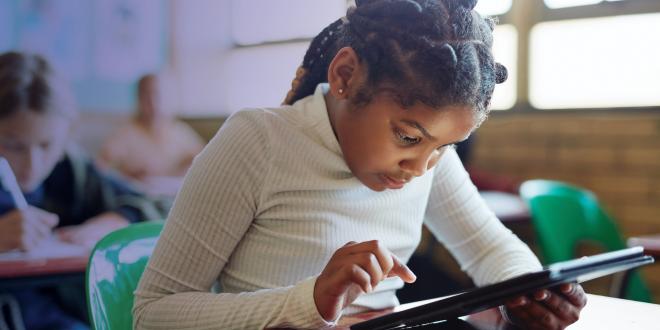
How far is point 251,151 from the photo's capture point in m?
1.06

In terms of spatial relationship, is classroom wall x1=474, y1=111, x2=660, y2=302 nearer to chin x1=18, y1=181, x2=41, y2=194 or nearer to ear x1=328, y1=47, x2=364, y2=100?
chin x1=18, y1=181, x2=41, y2=194

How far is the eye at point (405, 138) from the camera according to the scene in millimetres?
998

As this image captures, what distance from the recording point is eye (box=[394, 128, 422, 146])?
998 millimetres

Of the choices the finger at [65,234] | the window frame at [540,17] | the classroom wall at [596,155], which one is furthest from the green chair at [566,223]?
the finger at [65,234]

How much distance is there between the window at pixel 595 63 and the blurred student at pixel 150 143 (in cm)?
166

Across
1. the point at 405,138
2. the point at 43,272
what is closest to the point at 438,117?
the point at 405,138

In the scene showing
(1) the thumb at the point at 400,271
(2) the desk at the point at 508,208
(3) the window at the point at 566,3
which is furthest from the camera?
(3) the window at the point at 566,3

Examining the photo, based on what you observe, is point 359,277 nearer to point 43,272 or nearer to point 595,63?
point 43,272

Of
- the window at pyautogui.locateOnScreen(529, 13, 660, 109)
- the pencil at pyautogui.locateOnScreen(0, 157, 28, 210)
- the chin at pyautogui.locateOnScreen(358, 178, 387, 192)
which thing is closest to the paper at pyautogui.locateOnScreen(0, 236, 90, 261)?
the pencil at pyautogui.locateOnScreen(0, 157, 28, 210)

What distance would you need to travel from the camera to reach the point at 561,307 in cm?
97

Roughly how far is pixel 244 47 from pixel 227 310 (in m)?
1.72

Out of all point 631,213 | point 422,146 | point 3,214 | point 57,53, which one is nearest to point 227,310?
point 422,146

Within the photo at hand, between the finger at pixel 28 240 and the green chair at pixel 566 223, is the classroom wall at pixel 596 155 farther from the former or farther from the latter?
the finger at pixel 28 240

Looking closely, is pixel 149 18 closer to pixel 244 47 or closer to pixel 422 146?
pixel 244 47
